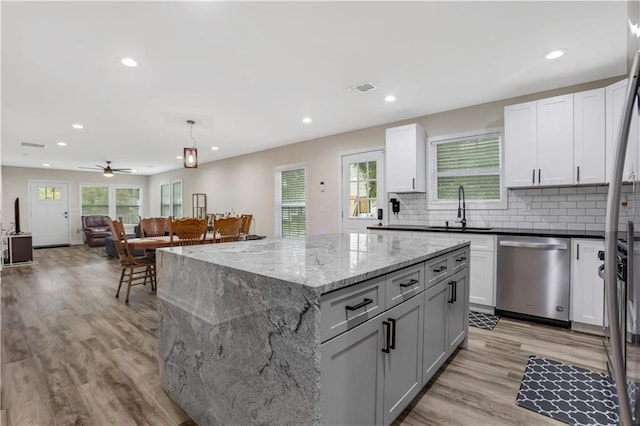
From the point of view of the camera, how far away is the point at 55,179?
1017 centimetres

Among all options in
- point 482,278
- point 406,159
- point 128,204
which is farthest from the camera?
point 128,204

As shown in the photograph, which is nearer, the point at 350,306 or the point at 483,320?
the point at 350,306

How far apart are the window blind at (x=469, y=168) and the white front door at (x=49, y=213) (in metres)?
11.9

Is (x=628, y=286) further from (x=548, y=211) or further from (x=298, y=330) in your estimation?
(x=548, y=211)

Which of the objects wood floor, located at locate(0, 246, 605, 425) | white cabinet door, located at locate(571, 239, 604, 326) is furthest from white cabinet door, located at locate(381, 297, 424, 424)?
white cabinet door, located at locate(571, 239, 604, 326)

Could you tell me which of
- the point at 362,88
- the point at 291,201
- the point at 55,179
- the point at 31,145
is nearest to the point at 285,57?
the point at 362,88

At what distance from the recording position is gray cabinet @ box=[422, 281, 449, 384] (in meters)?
1.87

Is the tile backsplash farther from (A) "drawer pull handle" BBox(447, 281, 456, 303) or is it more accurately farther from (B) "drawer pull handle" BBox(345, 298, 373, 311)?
(B) "drawer pull handle" BBox(345, 298, 373, 311)

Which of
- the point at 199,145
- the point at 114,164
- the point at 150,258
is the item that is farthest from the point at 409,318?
the point at 114,164

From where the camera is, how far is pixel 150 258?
174 inches

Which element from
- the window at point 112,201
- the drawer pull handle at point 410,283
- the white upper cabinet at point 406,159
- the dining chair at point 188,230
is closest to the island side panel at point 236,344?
the drawer pull handle at point 410,283

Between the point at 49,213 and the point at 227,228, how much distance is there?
32.3 feet

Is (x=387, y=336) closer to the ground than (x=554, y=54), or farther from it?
closer to the ground

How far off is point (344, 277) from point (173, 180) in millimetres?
10530
